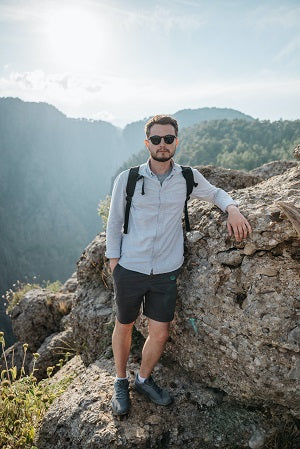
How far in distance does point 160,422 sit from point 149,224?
202cm

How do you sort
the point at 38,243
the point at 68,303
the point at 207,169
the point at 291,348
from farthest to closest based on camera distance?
the point at 38,243 → the point at 68,303 → the point at 207,169 → the point at 291,348

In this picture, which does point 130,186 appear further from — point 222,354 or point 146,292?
point 222,354

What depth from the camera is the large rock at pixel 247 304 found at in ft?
9.40

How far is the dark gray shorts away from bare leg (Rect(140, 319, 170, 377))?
0.09 meters

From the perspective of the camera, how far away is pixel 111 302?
517cm

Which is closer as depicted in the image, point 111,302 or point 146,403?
point 146,403

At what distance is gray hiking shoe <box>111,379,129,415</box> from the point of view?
3.10 metres

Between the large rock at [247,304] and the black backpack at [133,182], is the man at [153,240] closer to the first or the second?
the black backpack at [133,182]

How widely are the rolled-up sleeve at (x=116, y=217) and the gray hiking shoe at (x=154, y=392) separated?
4.72ft

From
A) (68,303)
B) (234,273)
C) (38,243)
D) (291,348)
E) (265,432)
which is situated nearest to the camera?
(291,348)

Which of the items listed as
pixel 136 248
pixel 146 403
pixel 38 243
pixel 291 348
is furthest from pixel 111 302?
pixel 38 243

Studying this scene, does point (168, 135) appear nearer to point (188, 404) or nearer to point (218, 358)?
point (218, 358)

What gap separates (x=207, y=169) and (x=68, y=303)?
5.66 meters

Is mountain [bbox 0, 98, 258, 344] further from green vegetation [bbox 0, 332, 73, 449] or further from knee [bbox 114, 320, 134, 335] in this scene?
knee [bbox 114, 320, 134, 335]
